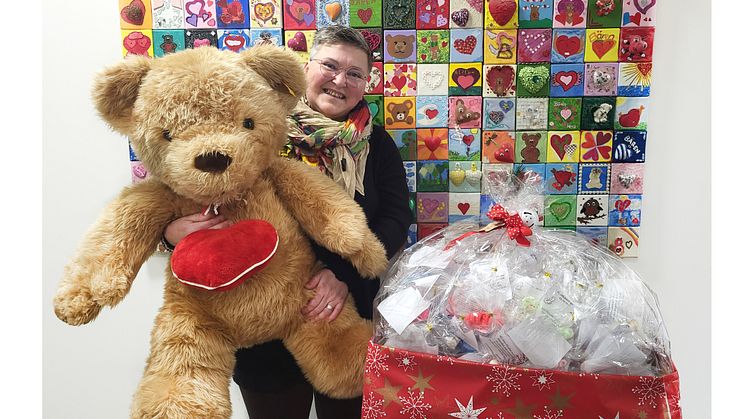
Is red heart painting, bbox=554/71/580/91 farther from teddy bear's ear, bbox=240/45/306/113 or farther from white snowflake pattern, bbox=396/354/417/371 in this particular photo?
white snowflake pattern, bbox=396/354/417/371

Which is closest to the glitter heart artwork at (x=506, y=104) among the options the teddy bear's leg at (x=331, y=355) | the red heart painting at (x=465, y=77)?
the red heart painting at (x=465, y=77)

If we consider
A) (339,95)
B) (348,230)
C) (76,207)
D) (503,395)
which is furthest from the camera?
(76,207)

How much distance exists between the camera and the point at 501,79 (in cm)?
135

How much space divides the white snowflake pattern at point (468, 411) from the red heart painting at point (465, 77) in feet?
3.00

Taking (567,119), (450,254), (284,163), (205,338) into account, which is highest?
(567,119)

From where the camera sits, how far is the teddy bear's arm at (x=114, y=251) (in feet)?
2.77

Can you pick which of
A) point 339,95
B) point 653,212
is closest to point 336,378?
point 339,95

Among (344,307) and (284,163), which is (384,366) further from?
(284,163)

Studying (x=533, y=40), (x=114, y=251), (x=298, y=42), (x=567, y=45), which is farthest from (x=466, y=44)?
(x=114, y=251)

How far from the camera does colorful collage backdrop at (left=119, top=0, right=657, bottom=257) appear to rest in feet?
4.35

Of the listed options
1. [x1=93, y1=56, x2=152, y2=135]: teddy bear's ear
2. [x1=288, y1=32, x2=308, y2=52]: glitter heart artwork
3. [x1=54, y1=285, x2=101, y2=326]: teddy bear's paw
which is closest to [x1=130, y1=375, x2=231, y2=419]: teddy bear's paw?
[x1=54, y1=285, x2=101, y2=326]: teddy bear's paw

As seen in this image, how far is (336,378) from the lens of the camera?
1.00 m

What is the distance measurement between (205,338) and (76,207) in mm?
908

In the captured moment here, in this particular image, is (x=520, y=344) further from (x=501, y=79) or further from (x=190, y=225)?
(x=501, y=79)
